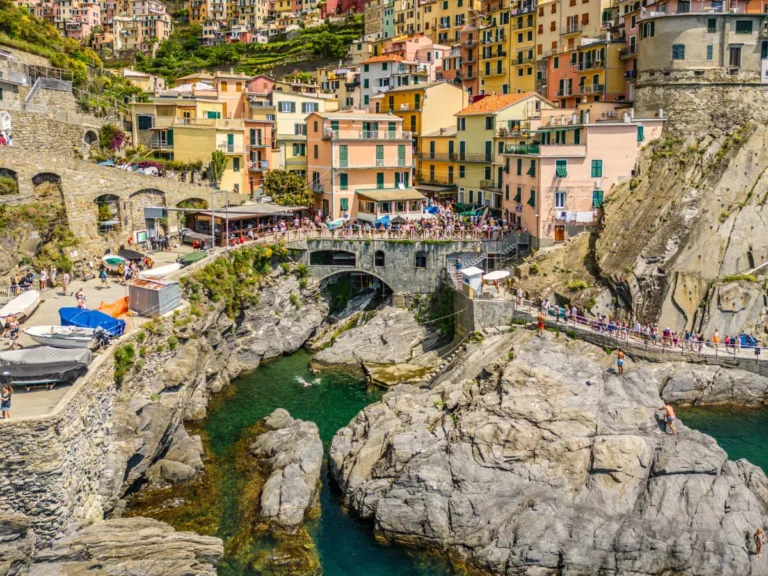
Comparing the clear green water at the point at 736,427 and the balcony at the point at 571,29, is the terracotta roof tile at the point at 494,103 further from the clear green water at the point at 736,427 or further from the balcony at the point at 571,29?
the clear green water at the point at 736,427

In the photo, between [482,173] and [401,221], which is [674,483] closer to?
[401,221]

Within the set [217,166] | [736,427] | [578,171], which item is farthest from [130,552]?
[578,171]

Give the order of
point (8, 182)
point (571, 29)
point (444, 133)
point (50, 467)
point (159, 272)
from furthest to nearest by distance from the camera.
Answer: point (571, 29), point (444, 133), point (8, 182), point (159, 272), point (50, 467)

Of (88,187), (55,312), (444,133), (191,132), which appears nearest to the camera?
(55,312)

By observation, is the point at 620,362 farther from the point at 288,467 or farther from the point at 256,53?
the point at 256,53

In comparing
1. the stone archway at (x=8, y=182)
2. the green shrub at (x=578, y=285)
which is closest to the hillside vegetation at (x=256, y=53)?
the stone archway at (x=8, y=182)

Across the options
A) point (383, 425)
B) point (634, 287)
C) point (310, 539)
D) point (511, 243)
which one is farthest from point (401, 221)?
point (310, 539)

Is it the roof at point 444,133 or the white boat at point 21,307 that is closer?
the white boat at point 21,307
